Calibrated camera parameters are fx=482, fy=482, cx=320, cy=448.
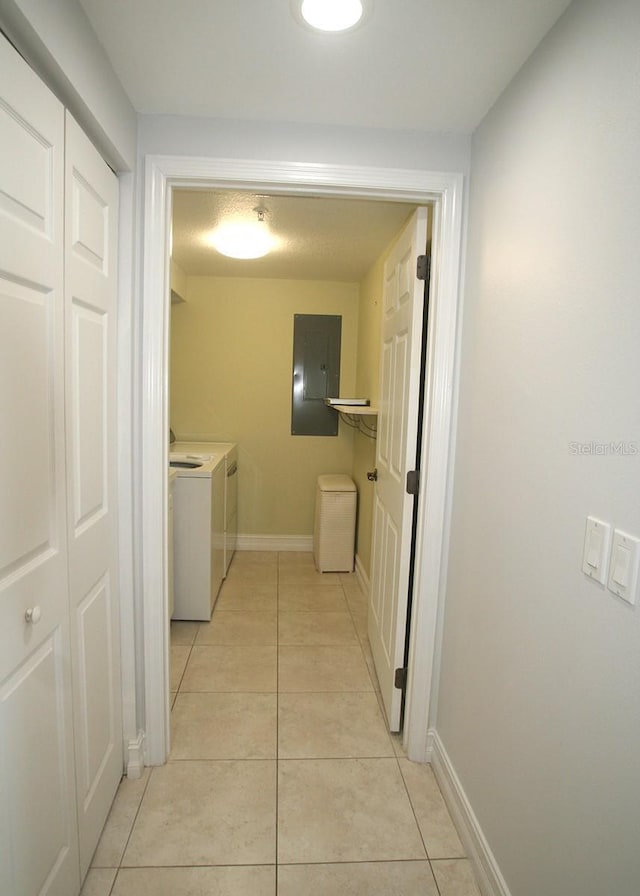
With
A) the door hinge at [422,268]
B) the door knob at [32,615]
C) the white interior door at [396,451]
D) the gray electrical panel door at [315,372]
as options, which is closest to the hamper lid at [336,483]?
the gray electrical panel door at [315,372]

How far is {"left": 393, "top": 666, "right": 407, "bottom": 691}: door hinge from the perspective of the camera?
6.42ft

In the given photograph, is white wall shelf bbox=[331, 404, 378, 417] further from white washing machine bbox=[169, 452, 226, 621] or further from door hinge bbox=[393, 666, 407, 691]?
door hinge bbox=[393, 666, 407, 691]

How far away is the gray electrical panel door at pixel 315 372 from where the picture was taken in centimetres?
410

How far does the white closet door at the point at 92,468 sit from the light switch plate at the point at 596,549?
1.20 meters

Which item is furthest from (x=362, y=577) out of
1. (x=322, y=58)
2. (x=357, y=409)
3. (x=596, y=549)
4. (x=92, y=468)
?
(x=322, y=58)

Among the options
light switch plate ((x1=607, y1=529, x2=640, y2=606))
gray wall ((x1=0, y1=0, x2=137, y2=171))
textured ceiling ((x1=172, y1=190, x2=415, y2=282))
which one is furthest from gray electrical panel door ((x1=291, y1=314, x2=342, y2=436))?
light switch plate ((x1=607, y1=529, x2=640, y2=606))

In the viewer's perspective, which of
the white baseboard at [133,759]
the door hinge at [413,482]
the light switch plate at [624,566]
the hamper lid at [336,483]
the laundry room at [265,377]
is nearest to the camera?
the light switch plate at [624,566]

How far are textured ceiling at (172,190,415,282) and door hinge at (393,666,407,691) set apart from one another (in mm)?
1966

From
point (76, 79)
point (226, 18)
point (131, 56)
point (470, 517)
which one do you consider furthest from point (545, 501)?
point (131, 56)

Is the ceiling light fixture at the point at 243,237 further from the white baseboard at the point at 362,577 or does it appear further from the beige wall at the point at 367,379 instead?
the white baseboard at the point at 362,577

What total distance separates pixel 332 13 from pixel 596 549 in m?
1.32

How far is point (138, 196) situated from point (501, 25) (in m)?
1.13

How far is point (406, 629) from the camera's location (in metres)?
1.99

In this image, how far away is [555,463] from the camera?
110 cm
